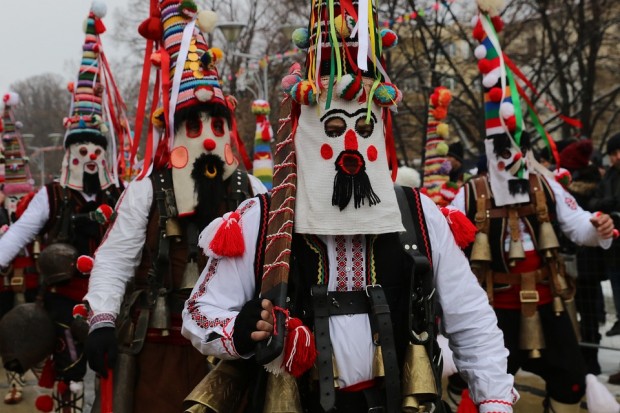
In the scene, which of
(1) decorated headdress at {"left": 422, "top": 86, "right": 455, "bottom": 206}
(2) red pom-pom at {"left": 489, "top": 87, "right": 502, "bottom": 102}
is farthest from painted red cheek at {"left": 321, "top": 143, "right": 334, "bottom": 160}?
(1) decorated headdress at {"left": 422, "top": 86, "right": 455, "bottom": 206}

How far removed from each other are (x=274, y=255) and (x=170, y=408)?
1.75 metres

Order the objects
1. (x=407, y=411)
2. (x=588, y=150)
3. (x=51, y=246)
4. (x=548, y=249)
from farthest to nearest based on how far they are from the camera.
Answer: (x=588, y=150)
(x=51, y=246)
(x=548, y=249)
(x=407, y=411)

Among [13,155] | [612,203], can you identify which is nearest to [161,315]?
[612,203]

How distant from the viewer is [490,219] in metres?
5.45

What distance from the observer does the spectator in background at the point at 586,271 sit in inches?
280

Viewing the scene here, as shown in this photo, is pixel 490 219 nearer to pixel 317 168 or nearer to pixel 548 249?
pixel 548 249

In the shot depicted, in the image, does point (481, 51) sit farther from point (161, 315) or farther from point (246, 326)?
point (246, 326)

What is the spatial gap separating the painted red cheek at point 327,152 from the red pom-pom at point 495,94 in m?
2.96

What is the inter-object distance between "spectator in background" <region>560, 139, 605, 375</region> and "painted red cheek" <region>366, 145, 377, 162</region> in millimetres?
4471

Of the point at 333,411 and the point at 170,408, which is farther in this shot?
the point at 170,408

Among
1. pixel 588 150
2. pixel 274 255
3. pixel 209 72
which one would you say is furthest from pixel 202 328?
pixel 588 150

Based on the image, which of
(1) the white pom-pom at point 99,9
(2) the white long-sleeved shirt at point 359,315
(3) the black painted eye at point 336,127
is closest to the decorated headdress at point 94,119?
(1) the white pom-pom at point 99,9

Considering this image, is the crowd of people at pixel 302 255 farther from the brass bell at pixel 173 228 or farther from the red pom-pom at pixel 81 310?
the red pom-pom at pixel 81 310

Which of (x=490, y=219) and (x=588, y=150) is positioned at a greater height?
(x=588, y=150)
